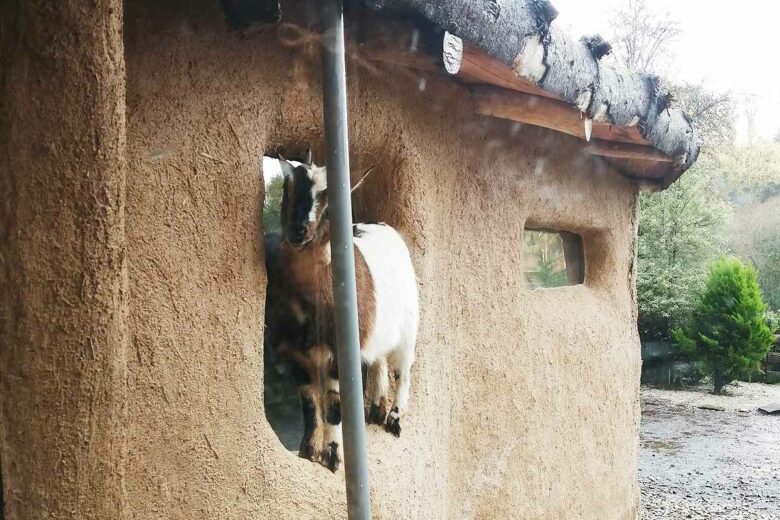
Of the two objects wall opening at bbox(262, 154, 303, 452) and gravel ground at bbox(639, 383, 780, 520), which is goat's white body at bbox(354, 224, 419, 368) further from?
gravel ground at bbox(639, 383, 780, 520)

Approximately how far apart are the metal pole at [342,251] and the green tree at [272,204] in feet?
8.04

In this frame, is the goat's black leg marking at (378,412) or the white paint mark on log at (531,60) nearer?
the white paint mark on log at (531,60)

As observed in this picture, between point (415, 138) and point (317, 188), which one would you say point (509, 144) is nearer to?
point (415, 138)

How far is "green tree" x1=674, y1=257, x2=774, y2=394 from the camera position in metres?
14.3

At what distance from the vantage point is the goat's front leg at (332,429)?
2.75 meters

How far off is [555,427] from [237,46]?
3042 mm

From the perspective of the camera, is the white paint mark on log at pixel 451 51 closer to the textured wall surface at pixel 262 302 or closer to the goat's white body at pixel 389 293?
the textured wall surface at pixel 262 302

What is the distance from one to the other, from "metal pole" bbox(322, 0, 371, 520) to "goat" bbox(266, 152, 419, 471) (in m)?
0.69

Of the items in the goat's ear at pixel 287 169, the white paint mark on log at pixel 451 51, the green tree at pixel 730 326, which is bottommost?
the green tree at pixel 730 326

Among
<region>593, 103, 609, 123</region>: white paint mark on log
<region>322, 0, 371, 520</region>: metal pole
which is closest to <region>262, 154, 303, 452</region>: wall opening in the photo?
<region>593, 103, 609, 123</region>: white paint mark on log

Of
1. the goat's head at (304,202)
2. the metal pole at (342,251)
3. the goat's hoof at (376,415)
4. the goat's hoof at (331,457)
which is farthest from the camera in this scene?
the goat's hoof at (376,415)

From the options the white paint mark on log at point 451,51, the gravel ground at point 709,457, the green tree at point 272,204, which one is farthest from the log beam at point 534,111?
the gravel ground at point 709,457

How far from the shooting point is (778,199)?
24422 millimetres

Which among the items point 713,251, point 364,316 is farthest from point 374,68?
→ point 713,251
